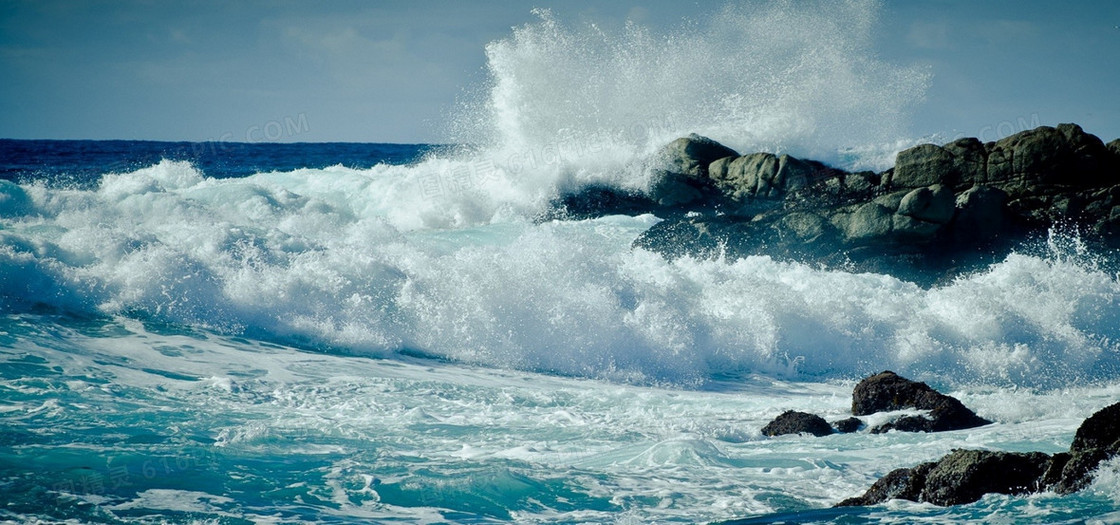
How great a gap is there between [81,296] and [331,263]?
10.1 ft

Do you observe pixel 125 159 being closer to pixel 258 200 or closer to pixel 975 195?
pixel 258 200

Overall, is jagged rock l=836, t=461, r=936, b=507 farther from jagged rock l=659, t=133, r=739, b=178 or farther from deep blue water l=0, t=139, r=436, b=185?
deep blue water l=0, t=139, r=436, b=185

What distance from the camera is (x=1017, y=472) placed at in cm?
538

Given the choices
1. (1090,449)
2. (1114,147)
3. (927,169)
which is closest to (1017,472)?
(1090,449)

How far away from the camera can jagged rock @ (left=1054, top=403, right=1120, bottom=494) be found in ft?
17.1

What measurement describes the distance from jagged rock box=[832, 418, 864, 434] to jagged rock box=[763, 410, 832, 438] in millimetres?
83

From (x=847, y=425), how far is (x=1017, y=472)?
258 centimetres

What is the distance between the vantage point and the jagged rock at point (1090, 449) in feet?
17.1

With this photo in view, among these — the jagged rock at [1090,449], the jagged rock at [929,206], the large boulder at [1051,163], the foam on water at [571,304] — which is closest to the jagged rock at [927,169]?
the large boulder at [1051,163]

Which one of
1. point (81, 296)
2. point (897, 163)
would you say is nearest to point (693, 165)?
point (897, 163)

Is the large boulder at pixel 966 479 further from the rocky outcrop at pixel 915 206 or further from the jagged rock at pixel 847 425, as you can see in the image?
the rocky outcrop at pixel 915 206

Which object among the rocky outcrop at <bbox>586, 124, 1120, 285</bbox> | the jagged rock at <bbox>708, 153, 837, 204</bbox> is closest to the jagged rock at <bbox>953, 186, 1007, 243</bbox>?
the rocky outcrop at <bbox>586, 124, 1120, 285</bbox>

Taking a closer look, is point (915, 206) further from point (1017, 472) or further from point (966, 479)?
point (966, 479)

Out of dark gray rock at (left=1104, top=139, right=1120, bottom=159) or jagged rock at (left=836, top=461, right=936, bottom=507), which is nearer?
jagged rock at (left=836, top=461, right=936, bottom=507)
